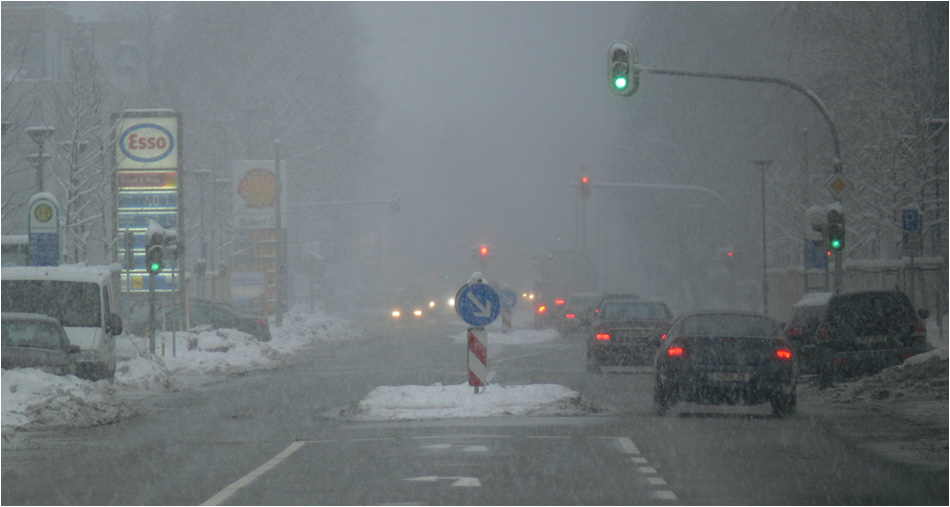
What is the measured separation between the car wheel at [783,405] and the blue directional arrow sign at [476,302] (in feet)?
13.2

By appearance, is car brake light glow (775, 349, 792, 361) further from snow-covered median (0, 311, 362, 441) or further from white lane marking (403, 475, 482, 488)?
snow-covered median (0, 311, 362, 441)

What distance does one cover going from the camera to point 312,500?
31.3 feet

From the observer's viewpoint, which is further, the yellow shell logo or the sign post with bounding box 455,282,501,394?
the yellow shell logo

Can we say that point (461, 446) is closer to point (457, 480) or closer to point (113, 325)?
point (457, 480)

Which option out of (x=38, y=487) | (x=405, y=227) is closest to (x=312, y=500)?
(x=38, y=487)

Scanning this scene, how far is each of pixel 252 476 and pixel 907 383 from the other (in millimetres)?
11795

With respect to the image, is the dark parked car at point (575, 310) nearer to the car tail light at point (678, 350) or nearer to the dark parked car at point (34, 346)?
the dark parked car at point (34, 346)

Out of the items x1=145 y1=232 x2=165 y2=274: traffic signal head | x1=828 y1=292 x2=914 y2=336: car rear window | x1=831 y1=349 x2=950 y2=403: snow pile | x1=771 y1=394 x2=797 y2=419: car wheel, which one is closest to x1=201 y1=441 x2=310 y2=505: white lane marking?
x1=771 y1=394 x2=797 y2=419: car wheel

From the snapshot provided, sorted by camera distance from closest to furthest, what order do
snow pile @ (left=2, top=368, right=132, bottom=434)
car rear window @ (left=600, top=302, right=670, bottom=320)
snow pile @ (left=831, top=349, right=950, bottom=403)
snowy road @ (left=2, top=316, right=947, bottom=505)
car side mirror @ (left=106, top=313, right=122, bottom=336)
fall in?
snowy road @ (left=2, top=316, right=947, bottom=505), snow pile @ (left=2, top=368, right=132, bottom=434), snow pile @ (left=831, top=349, right=950, bottom=403), car side mirror @ (left=106, top=313, right=122, bottom=336), car rear window @ (left=600, top=302, right=670, bottom=320)

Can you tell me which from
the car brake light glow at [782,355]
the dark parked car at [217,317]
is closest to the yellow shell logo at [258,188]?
the dark parked car at [217,317]

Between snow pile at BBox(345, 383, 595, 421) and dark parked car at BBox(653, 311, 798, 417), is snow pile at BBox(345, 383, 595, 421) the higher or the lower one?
the lower one

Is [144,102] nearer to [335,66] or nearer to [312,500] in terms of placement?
[335,66]

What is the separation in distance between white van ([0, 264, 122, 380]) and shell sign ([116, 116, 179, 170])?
41.5 ft

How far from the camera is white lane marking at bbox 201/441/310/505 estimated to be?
9.70m
